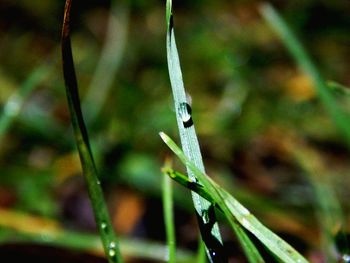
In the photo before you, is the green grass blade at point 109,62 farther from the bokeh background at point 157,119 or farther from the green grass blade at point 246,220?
the green grass blade at point 246,220

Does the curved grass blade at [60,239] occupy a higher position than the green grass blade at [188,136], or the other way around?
the curved grass blade at [60,239]

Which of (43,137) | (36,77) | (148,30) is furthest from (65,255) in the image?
(148,30)

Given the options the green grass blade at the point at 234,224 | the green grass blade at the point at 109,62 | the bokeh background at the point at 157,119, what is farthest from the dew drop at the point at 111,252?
the green grass blade at the point at 109,62

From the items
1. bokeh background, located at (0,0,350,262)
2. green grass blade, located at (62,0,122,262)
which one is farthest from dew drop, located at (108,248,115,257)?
bokeh background, located at (0,0,350,262)

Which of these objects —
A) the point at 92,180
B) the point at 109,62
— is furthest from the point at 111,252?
the point at 109,62

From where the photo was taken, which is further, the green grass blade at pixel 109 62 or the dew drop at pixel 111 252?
the green grass blade at pixel 109 62

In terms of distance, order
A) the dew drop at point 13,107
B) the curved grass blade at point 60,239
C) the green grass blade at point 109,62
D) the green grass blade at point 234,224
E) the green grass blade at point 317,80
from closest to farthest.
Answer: the green grass blade at point 234,224
the green grass blade at point 317,80
the curved grass blade at point 60,239
the dew drop at point 13,107
the green grass blade at point 109,62

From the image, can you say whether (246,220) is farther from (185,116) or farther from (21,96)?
(21,96)
